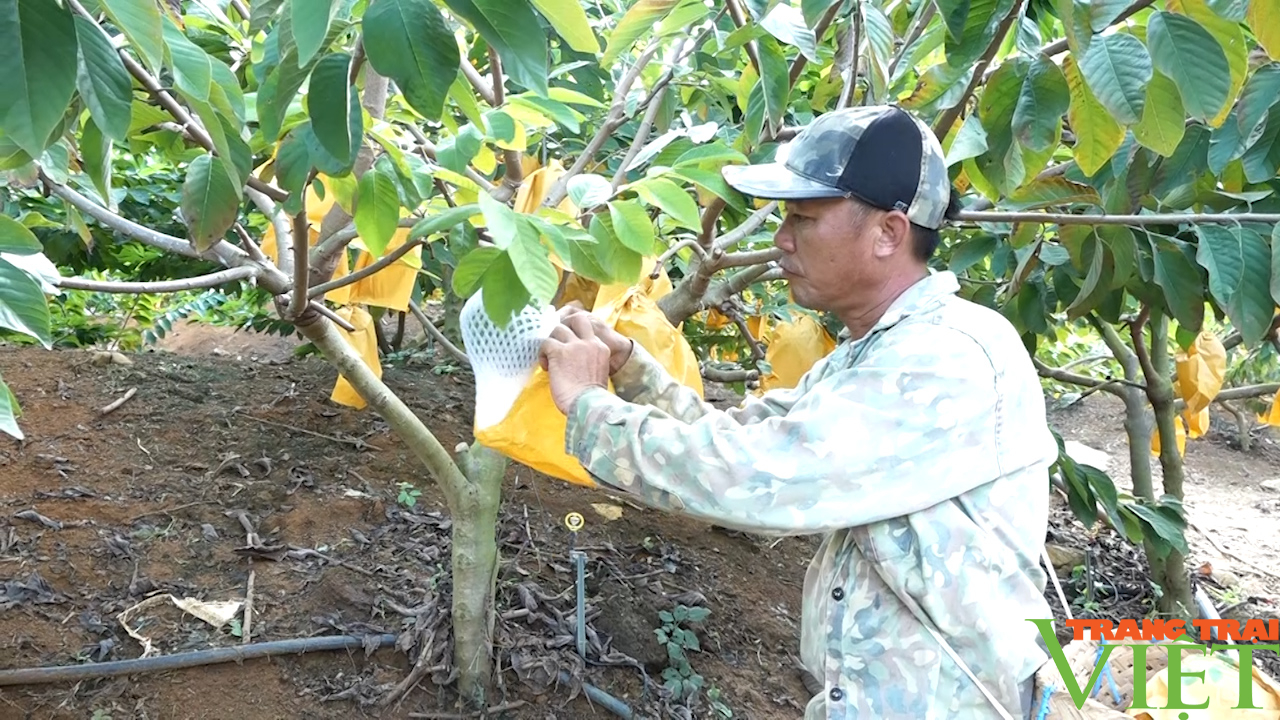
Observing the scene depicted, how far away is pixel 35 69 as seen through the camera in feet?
2.53

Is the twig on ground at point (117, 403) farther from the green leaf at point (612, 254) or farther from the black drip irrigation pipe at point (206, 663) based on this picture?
the green leaf at point (612, 254)

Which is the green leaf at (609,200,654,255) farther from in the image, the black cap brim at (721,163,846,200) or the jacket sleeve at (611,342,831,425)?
the jacket sleeve at (611,342,831,425)

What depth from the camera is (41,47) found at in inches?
30.3

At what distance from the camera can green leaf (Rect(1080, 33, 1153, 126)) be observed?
1.23 m

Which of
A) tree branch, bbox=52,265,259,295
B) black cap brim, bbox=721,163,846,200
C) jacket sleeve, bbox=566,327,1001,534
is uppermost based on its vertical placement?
black cap brim, bbox=721,163,846,200

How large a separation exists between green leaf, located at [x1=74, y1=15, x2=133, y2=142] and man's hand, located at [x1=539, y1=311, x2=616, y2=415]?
0.64 m

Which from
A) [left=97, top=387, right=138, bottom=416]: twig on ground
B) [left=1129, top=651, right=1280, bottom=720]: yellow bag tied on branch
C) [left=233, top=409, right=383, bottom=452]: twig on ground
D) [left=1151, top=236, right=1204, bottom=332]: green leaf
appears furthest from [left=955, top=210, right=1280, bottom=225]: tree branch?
[left=97, top=387, right=138, bottom=416]: twig on ground

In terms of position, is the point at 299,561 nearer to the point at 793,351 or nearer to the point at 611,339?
the point at 793,351

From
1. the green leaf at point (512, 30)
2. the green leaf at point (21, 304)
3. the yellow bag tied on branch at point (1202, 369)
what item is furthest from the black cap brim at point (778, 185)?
the yellow bag tied on branch at point (1202, 369)

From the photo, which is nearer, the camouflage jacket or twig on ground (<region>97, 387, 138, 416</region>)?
the camouflage jacket

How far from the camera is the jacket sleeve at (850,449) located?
1218 mm

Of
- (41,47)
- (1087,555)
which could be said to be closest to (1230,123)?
(41,47)

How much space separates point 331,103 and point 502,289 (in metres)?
0.29

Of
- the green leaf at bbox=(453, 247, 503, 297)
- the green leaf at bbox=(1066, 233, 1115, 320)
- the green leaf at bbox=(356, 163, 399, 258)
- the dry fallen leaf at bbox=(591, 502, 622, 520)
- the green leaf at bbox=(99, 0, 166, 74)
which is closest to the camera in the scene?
the green leaf at bbox=(99, 0, 166, 74)
